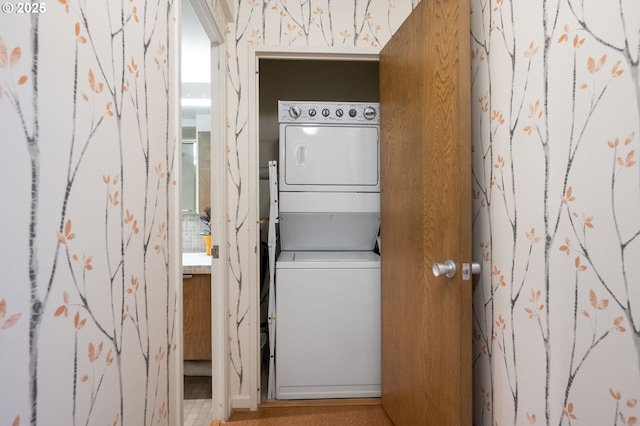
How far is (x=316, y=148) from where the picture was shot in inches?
85.0

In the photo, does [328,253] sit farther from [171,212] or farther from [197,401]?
[171,212]

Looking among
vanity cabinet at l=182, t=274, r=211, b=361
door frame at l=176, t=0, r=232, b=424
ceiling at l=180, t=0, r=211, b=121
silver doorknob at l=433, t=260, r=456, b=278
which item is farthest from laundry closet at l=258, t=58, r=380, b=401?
silver doorknob at l=433, t=260, r=456, b=278

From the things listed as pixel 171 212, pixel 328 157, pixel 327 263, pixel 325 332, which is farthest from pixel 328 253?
pixel 171 212

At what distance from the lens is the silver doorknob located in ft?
3.84

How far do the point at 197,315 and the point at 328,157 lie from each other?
1.38 m

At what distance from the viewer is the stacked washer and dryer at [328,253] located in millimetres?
2006

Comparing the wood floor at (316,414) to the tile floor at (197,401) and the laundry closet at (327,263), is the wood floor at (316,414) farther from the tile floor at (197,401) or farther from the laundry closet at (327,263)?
the tile floor at (197,401)

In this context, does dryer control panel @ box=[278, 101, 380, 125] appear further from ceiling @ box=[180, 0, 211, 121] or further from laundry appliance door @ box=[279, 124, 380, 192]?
ceiling @ box=[180, 0, 211, 121]

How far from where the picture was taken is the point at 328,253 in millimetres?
2303

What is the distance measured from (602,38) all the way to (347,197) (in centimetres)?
151

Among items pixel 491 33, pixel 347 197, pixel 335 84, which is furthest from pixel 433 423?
pixel 335 84

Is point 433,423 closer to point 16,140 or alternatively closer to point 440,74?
point 440,74

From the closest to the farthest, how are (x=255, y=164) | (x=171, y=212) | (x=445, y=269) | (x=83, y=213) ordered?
(x=83, y=213) < (x=171, y=212) < (x=445, y=269) < (x=255, y=164)

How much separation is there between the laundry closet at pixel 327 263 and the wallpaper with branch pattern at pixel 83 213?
3.50 ft
